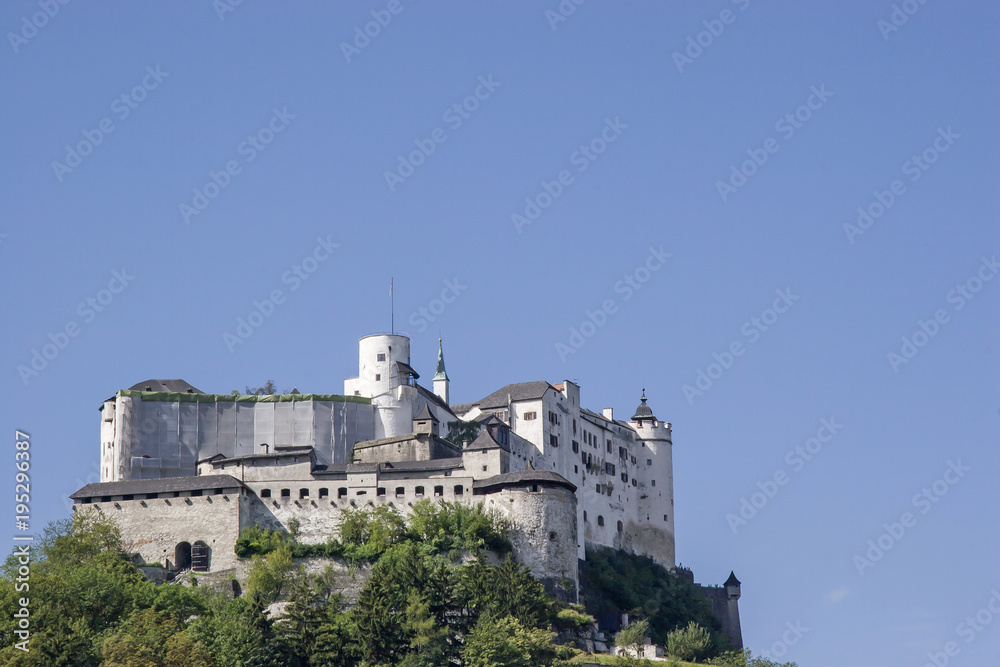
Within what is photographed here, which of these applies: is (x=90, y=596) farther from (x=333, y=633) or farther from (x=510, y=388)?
(x=510, y=388)

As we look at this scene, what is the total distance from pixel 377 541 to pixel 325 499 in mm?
5466

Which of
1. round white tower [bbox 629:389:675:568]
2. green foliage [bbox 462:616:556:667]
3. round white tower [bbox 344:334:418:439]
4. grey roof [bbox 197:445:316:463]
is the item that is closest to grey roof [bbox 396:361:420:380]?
round white tower [bbox 344:334:418:439]

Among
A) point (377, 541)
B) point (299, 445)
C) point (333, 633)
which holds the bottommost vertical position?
point (333, 633)

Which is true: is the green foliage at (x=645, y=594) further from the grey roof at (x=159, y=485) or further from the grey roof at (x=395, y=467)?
the grey roof at (x=159, y=485)

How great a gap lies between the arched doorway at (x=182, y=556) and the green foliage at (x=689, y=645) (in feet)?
88.3

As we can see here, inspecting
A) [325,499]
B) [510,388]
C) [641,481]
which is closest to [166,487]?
[325,499]

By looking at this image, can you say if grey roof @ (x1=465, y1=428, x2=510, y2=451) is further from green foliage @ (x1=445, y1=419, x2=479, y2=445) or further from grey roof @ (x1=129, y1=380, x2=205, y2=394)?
grey roof @ (x1=129, y1=380, x2=205, y2=394)

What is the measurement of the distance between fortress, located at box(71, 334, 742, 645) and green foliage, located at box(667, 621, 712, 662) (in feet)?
19.8

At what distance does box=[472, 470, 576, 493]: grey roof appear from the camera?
96438 mm

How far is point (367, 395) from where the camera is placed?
110125 millimetres

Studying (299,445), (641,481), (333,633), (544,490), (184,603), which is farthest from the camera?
(641,481)

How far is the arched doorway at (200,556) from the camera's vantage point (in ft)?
310

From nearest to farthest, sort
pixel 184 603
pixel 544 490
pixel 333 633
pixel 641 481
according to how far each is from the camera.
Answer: pixel 333 633 → pixel 184 603 → pixel 544 490 → pixel 641 481

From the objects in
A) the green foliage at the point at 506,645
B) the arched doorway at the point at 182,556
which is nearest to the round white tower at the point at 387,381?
the arched doorway at the point at 182,556
